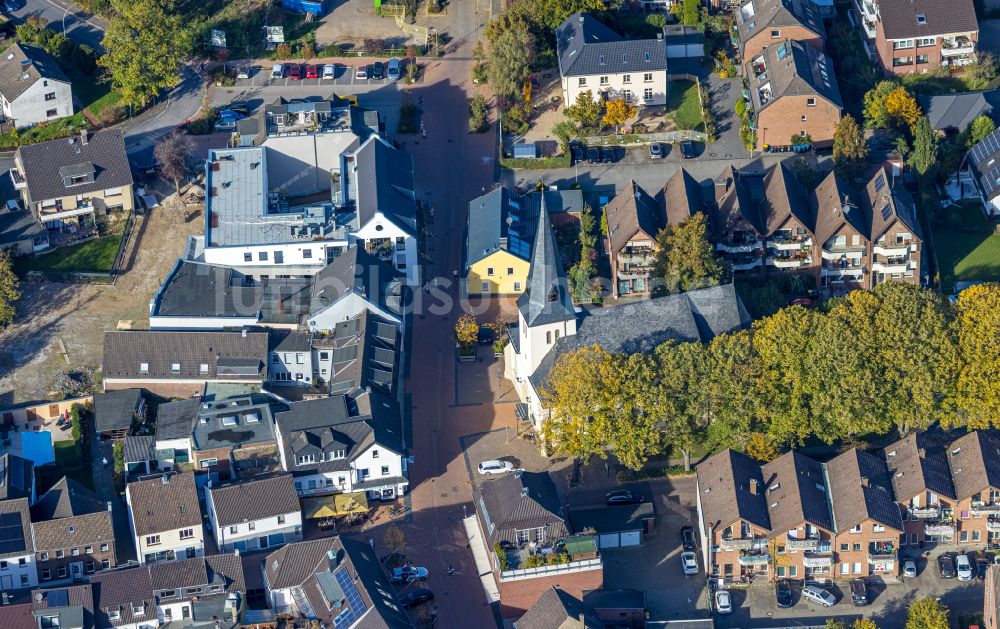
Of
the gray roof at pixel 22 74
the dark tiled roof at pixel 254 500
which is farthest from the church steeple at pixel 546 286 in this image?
the gray roof at pixel 22 74

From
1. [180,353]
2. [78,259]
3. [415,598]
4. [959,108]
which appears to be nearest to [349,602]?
[415,598]

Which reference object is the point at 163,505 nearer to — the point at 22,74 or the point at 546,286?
the point at 546,286

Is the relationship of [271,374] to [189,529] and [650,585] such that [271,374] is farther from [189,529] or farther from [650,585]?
[650,585]

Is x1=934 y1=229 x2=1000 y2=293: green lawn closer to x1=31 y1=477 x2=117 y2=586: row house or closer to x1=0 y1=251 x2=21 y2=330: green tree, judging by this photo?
x1=31 y1=477 x2=117 y2=586: row house

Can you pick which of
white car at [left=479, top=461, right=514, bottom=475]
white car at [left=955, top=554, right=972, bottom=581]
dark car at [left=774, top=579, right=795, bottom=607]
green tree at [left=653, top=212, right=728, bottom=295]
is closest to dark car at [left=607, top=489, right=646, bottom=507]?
white car at [left=479, top=461, right=514, bottom=475]

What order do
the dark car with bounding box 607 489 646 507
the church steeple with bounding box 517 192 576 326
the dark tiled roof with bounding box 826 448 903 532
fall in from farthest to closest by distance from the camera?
the church steeple with bounding box 517 192 576 326 → the dark car with bounding box 607 489 646 507 → the dark tiled roof with bounding box 826 448 903 532
